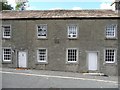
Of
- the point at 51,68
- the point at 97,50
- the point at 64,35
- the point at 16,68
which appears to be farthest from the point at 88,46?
the point at 16,68

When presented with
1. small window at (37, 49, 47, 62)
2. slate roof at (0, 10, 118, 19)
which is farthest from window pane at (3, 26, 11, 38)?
small window at (37, 49, 47, 62)

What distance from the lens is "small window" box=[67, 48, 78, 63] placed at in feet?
95.4

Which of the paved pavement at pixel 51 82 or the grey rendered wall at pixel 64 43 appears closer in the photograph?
the paved pavement at pixel 51 82

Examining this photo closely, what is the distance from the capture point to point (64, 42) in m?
29.3

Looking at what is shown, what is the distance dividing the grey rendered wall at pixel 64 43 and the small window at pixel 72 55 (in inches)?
17.1

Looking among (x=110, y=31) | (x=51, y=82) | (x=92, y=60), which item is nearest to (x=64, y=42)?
(x=92, y=60)

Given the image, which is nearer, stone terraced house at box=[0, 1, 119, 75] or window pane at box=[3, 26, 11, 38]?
stone terraced house at box=[0, 1, 119, 75]

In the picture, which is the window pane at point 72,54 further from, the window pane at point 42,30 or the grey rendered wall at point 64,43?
the window pane at point 42,30

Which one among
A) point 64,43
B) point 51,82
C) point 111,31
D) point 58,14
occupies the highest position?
point 58,14

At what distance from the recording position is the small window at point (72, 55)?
2908 centimetres

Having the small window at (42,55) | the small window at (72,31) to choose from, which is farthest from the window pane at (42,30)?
the small window at (72,31)

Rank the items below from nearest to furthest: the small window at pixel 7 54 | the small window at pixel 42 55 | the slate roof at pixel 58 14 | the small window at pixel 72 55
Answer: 1. the small window at pixel 72 55
2. the slate roof at pixel 58 14
3. the small window at pixel 42 55
4. the small window at pixel 7 54

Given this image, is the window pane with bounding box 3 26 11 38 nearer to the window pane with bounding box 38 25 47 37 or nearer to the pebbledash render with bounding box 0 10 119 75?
the pebbledash render with bounding box 0 10 119 75

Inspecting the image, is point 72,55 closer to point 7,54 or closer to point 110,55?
point 110,55
